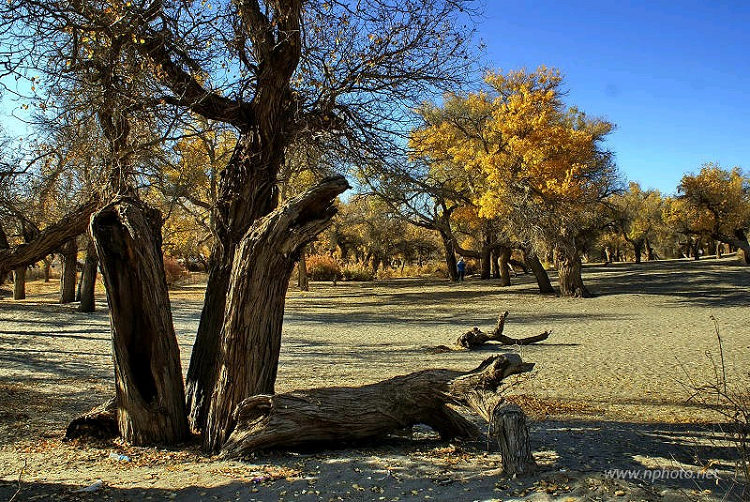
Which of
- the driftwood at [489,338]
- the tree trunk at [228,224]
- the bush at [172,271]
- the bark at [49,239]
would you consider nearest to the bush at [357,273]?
the bush at [172,271]

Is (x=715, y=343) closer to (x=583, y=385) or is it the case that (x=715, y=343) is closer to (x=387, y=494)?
(x=583, y=385)

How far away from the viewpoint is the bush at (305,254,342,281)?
4519 centimetres

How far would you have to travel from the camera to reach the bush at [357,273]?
45688 millimetres

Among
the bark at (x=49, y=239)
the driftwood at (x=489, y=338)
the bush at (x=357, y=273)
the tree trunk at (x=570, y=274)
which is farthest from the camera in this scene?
the bush at (x=357, y=273)

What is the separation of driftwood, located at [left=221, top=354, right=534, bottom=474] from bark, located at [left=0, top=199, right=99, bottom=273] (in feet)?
12.2

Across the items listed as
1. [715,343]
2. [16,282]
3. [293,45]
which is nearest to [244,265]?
[293,45]

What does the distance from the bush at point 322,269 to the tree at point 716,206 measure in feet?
83.4

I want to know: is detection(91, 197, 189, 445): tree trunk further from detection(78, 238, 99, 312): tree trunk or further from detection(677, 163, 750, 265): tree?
detection(677, 163, 750, 265): tree

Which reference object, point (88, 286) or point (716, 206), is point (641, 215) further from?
point (88, 286)

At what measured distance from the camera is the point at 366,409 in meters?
5.71

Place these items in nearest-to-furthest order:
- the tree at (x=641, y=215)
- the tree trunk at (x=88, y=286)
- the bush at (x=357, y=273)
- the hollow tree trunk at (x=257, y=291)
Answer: the hollow tree trunk at (x=257, y=291) → the tree trunk at (x=88, y=286) → the bush at (x=357, y=273) → the tree at (x=641, y=215)

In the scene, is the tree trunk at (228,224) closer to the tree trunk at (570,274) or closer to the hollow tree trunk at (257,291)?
the hollow tree trunk at (257,291)

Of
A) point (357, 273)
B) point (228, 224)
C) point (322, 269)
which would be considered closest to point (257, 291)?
point (228, 224)

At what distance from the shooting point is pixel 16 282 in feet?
95.0
